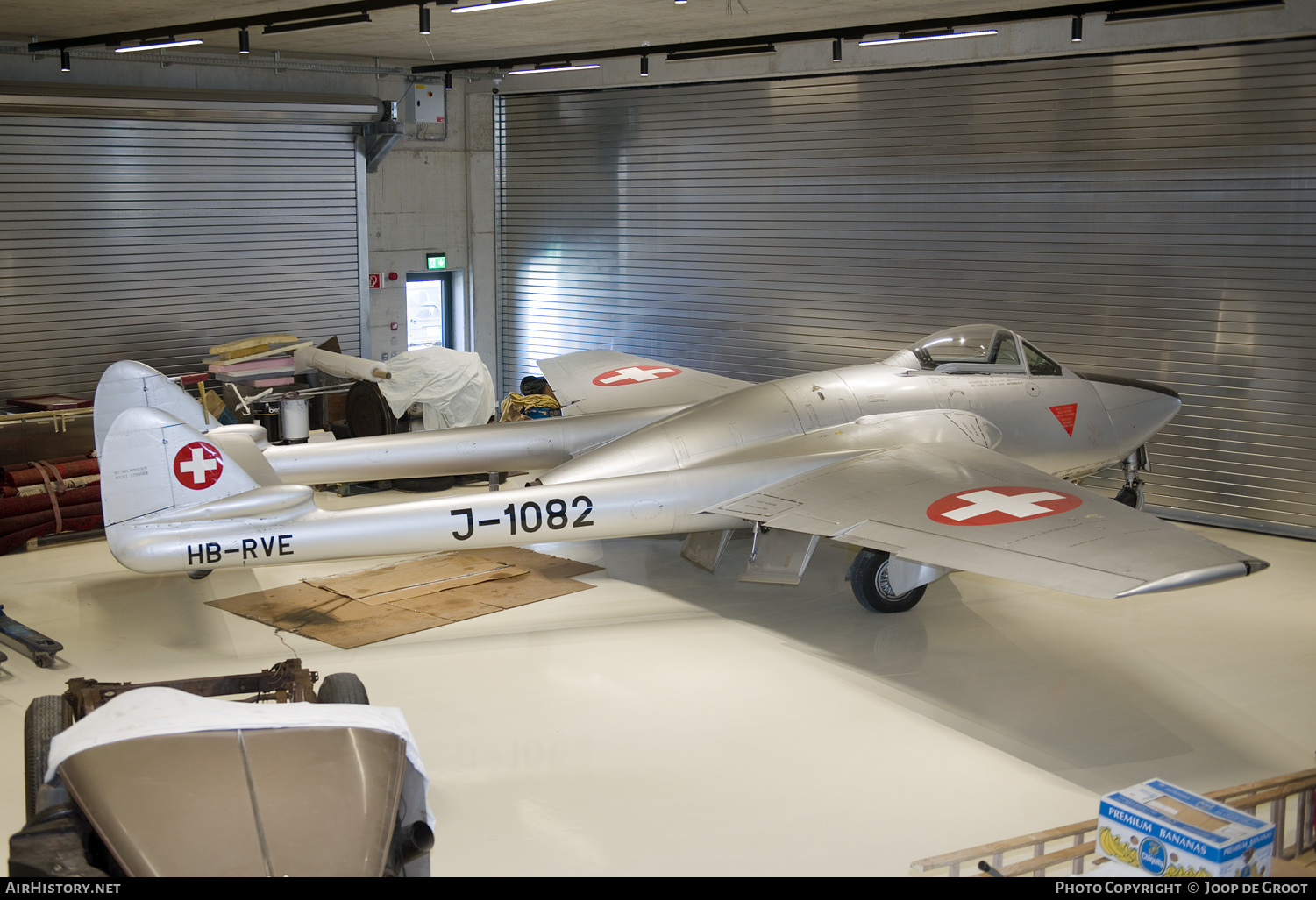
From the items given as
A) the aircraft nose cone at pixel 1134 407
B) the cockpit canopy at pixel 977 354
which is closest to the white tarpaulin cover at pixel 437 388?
the cockpit canopy at pixel 977 354

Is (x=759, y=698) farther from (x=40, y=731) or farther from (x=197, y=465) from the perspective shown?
(x=40, y=731)

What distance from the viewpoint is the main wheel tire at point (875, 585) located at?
9094mm

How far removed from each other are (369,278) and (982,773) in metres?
12.0

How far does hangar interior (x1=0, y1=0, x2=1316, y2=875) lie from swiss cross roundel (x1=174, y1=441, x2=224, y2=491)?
131 cm

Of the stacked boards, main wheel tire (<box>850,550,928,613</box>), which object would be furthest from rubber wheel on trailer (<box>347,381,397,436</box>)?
main wheel tire (<box>850,550,928,613</box>)

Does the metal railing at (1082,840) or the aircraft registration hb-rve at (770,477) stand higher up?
the aircraft registration hb-rve at (770,477)

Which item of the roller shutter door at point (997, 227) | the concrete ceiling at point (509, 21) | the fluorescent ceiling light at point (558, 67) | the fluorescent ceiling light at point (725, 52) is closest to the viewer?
the concrete ceiling at point (509, 21)

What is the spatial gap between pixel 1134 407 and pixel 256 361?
988 cm

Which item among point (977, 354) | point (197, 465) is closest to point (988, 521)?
point (977, 354)

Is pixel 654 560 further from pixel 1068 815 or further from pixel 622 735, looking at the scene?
pixel 1068 815

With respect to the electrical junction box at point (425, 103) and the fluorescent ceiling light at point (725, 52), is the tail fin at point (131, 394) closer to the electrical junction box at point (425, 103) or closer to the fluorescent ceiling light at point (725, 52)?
the fluorescent ceiling light at point (725, 52)

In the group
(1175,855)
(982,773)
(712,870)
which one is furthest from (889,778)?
(1175,855)

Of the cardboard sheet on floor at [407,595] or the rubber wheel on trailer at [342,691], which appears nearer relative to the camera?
the rubber wheel on trailer at [342,691]

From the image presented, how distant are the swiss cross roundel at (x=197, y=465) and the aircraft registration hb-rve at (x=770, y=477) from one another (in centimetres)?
1
